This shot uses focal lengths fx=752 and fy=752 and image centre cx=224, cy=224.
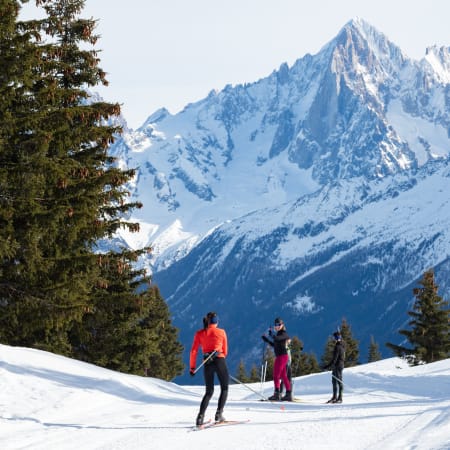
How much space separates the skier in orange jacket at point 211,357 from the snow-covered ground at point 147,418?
1.99 feet

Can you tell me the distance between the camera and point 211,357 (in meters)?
15.2

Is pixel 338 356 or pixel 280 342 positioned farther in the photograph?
pixel 338 356

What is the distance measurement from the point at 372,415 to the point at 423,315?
36.4 metres

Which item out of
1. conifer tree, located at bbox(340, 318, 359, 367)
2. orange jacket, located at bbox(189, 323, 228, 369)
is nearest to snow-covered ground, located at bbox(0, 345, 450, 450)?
orange jacket, located at bbox(189, 323, 228, 369)

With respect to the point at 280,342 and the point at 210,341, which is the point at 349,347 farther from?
the point at 210,341

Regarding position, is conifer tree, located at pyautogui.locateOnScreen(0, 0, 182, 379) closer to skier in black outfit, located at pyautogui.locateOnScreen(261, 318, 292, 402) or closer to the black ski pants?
skier in black outfit, located at pyautogui.locateOnScreen(261, 318, 292, 402)

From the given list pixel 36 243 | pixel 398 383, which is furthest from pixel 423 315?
pixel 36 243

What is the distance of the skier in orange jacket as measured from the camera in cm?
1516

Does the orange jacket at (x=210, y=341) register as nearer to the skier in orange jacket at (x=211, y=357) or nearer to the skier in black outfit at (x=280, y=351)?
the skier in orange jacket at (x=211, y=357)

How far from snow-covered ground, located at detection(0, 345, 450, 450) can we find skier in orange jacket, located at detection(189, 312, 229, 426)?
0.61 metres

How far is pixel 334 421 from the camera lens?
15711 mm

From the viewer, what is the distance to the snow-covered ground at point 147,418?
13.2m

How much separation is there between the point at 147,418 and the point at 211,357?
95.9 inches

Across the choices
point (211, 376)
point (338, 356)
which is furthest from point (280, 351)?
point (211, 376)
